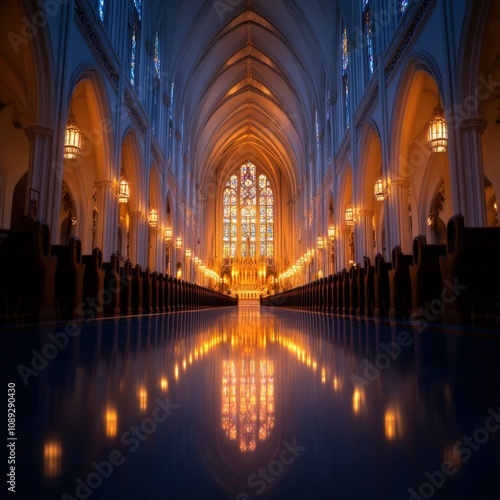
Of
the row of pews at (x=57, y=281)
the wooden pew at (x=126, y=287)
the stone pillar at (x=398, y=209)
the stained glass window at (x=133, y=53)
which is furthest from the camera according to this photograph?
the stained glass window at (x=133, y=53)

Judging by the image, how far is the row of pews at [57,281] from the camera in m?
4.06

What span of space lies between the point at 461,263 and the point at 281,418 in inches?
150

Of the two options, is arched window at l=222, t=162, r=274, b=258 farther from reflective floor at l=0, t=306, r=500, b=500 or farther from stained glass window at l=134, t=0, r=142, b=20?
reflective floor at l=0, t=306, r=500, b=500

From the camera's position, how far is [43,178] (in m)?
7.38

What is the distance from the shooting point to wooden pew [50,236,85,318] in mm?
5031

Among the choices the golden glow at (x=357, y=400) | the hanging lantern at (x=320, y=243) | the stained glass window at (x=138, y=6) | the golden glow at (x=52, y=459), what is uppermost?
the stained glass window at (x=138, y=6)

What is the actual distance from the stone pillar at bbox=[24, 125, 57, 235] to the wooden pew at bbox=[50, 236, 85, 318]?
217cm

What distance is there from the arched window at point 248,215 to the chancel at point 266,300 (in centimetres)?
1010

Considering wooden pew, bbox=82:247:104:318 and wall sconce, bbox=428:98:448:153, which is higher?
wall sconce, bbox=428:98:448:153

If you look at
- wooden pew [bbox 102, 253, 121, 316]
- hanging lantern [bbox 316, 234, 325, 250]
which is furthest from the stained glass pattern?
hanging lantern [bbox 316, 234, 325, 250]

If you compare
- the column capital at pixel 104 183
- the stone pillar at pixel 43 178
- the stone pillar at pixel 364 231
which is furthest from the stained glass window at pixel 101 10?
the stone pillar at pixel 364 231

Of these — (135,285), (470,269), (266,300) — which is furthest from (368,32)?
(266,300)

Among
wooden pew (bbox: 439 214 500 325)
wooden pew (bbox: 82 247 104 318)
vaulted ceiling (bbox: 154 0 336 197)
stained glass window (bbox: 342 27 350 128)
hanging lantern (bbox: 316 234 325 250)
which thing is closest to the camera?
wooden pew (bbox: 439 214 500 325)

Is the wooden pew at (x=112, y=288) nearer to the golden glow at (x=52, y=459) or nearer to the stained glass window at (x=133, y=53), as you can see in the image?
the golden glow at (x=52, y=459)
